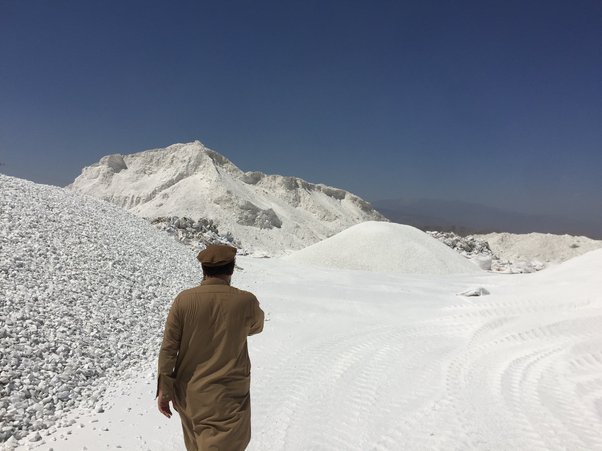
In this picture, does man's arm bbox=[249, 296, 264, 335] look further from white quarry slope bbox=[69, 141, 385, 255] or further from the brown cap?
white quarry slope bbox=[69, 141, 385, 255]

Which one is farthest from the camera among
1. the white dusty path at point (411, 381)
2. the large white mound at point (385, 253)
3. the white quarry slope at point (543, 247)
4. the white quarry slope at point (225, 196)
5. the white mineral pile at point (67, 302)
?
the white quarry slope at point (225, 196)

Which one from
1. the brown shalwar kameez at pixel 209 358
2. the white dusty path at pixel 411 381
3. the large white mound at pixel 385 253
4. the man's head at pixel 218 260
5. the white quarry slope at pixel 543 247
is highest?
the white quarry slope at pixel 543 247

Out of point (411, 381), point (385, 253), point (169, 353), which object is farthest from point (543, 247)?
point (169, 353)

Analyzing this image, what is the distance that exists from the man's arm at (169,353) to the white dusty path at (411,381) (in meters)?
1.51

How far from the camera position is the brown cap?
2033mm

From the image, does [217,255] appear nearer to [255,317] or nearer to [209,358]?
[255,317]

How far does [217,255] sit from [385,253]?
15.3 metres

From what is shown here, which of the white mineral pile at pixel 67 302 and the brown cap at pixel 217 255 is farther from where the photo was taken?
the white mineral pile at pixel 67 302

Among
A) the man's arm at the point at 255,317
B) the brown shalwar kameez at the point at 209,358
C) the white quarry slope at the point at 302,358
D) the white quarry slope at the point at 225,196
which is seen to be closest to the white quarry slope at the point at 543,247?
the white quarry slope at the point at 225,196

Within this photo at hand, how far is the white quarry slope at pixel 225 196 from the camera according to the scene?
27.3 meters

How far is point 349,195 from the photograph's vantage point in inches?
1734

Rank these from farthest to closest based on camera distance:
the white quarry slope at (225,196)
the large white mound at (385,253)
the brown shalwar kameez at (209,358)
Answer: the white quarry slope at (225,196), the large white mound at (385,253), the brown shalwar kameez at (209,358)

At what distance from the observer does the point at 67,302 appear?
5395mm

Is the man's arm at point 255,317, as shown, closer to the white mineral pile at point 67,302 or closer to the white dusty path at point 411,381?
the white dusty path at point 411,381
